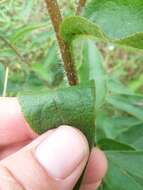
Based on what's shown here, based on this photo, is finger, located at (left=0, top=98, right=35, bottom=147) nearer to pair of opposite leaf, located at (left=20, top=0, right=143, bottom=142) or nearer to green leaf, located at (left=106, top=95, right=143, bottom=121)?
pair of opposite leaf, located at (left=20, top=0, right=143, bottom=142)

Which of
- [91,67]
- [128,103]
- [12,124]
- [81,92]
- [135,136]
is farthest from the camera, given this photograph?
[128,103]

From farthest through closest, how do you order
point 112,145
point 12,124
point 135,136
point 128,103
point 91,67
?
1. point 128,103
2. point 135,136
3. point 91,67
4. point 112,145
5. point 12,124

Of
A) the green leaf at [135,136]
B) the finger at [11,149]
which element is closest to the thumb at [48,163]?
the finger at [11,149]

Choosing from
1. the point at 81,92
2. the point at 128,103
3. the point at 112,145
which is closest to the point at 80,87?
the point at 81,92

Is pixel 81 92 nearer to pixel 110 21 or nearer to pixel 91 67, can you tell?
pixel 110 21

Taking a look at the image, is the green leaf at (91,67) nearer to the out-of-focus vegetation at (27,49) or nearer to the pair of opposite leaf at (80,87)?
the out-of-focus vegetation at (27,49)

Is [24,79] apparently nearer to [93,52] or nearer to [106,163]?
[93,52]

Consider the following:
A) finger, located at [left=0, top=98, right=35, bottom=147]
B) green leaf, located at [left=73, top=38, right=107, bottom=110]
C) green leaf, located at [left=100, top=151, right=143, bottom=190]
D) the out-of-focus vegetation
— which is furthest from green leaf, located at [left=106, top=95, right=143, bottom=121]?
finger, located at [left=0, top=98, right=35, bottom=147]
